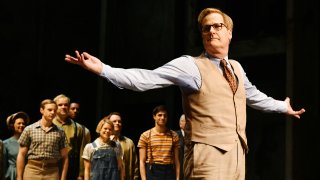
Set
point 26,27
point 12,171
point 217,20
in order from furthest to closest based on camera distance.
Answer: point 26,27 → point 12,171 → point 217,20

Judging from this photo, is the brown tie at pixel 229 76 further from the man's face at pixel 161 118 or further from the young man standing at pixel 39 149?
the man's face at pixel 161 118

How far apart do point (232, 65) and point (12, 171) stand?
504cm

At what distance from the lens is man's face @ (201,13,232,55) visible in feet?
13.8

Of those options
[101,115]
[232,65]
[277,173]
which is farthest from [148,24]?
[232,65]

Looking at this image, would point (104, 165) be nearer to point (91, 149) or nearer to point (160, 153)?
point (91, 149)

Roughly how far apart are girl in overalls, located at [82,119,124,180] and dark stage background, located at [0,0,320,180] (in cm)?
353

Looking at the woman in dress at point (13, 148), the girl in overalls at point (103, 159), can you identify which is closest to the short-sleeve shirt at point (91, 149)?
the girl in overalls at point (103, 159)

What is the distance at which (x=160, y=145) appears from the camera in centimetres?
854

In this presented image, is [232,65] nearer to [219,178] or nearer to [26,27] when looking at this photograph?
[219,178]

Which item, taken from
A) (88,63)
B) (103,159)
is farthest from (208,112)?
(103,159)

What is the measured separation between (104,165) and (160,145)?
860 millimetres

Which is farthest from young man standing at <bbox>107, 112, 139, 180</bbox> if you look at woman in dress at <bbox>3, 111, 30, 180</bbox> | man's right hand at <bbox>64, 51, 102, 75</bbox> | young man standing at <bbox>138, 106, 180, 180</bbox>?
man's right hand at <bbox>64, 51, 102, 75</bbox>

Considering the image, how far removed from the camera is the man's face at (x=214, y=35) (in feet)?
13.8

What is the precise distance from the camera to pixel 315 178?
35.2 feet
